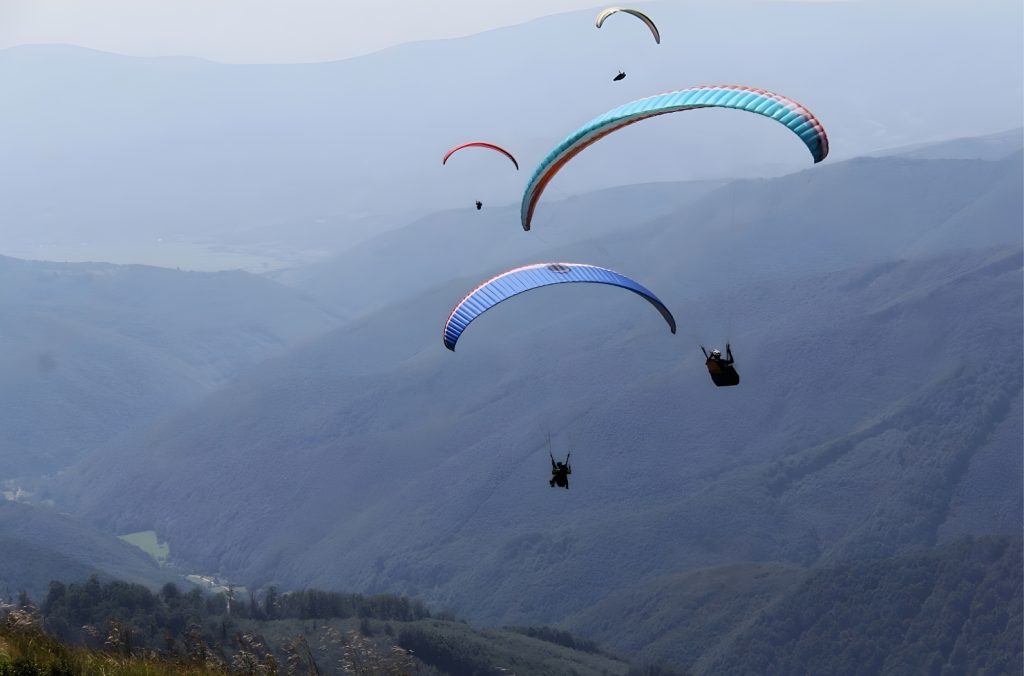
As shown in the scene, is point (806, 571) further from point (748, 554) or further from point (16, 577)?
point (16, 577)

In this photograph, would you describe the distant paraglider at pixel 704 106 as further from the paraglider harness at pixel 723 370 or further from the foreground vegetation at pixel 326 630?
the foreground vegetation at pixel 326 630

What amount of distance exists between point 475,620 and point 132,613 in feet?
289

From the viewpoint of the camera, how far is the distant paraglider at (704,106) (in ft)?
79.1

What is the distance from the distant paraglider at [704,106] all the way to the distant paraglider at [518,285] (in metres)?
2.41

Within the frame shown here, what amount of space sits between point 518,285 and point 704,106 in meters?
6.80

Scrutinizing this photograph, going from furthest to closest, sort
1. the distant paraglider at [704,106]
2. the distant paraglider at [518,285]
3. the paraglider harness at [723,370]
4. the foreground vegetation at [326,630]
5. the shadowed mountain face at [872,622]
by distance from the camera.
A: the shadowed mountain face at [872,622] < the foreground vegetation at [326,630] < the distant paraglider at [518,285] < the paraglider harness at [723,370] < the distant paraglider at [704,106]

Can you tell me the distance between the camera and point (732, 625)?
434 feet

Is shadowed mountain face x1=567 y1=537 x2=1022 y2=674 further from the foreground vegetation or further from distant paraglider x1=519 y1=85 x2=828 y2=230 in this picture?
distant paraglider x1=519 y1=85 x2=828 y2=230

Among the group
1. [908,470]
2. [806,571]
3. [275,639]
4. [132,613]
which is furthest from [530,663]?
[908,470]

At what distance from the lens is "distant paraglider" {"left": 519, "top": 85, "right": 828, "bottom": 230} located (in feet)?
79.1

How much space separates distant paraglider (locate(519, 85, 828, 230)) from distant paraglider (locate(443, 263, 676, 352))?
7.92 feet

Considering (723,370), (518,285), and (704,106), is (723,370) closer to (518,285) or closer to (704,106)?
(518,285)

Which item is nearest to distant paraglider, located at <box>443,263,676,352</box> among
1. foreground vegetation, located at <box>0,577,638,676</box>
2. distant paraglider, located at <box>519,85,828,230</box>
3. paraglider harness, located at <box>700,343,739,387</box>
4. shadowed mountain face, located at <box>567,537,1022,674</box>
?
paraglider harness, located at <box>700,343,739,387</box>

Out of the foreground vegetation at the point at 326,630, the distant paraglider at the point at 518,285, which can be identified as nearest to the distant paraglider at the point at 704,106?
the distant paraglider at the point at 518,285
